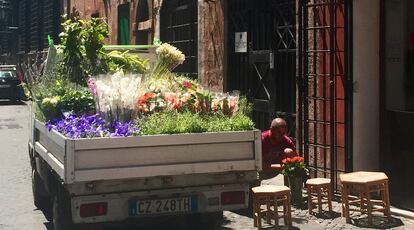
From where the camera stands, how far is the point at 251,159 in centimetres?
530

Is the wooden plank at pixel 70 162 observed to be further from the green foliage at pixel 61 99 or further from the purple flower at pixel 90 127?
the green foliage at pixel 61 99

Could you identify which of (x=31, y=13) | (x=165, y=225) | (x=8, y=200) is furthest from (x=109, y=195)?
(x=31, y=13)

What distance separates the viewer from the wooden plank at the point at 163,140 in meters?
4.79

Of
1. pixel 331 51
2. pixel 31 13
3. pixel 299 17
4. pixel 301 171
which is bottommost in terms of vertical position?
pixel 301 171

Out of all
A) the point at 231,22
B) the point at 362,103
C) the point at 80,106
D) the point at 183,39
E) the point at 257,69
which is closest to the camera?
the point at 80,106

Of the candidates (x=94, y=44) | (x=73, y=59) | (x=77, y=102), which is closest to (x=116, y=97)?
(x=77, y=102)

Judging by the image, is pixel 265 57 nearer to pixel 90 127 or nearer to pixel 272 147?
pixel 272 147

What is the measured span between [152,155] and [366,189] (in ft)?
8.16

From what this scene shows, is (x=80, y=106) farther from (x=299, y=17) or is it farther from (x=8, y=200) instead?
(x=299, y=17)

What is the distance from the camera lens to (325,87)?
7.78 metres

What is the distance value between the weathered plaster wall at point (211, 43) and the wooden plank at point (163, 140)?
20.4 ft

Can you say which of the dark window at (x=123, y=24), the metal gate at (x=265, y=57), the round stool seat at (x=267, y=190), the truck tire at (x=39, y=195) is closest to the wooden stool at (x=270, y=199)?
the round stool seat at (x=267, y=190)

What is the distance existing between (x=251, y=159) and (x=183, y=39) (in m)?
9.11

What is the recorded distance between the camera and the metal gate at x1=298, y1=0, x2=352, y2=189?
7344 mm
